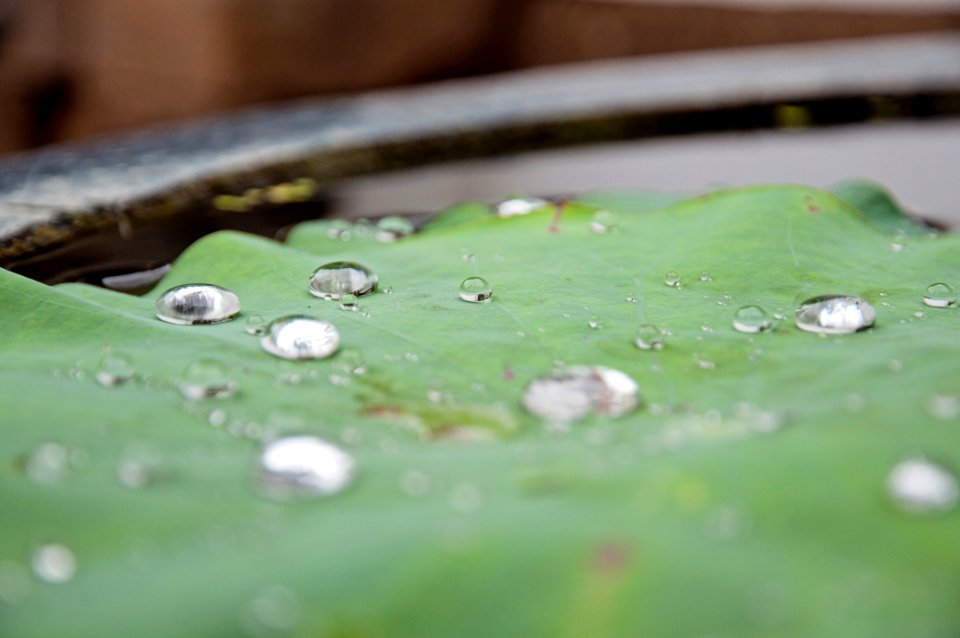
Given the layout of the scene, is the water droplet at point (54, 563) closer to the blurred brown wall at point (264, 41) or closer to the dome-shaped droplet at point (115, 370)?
the dome-shaped droplet at point (115, 370)

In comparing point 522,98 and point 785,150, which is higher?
point 522,98

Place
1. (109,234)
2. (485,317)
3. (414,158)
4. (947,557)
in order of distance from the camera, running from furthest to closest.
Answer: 1. (414,158)
2. (109,234)
3. (485,317)
4. (947,557)

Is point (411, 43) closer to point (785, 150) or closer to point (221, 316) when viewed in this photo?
point (785, 150)

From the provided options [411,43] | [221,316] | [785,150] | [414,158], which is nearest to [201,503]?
[221,316]

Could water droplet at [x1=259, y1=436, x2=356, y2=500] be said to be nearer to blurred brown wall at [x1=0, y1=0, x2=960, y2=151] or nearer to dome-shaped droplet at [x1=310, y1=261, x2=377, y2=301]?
dome-shaped droplet at [x1=310, y1=261, x2=377, y2=301]

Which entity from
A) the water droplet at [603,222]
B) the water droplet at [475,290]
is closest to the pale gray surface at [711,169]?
the water droplet at [603,222]
